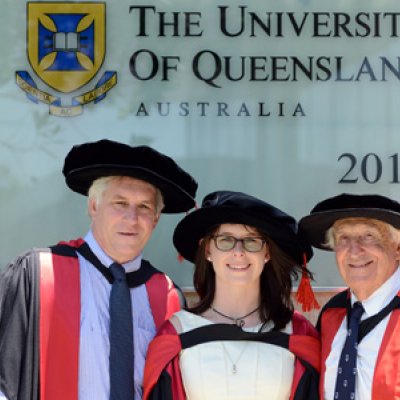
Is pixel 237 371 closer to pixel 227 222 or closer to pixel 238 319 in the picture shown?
pixel 238 319

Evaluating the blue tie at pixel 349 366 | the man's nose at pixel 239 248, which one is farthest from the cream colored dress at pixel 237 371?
the man's nose at pixel 239 248

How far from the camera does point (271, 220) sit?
374 cm

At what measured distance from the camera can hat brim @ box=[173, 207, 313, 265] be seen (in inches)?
147

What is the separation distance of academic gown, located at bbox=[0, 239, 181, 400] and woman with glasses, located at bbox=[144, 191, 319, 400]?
337mm

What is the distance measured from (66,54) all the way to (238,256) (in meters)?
1.79

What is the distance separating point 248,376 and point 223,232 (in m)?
0.60

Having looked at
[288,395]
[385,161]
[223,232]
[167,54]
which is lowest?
[288,395]

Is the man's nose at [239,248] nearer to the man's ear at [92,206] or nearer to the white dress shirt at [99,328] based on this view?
the white dress shirt at [99,328]

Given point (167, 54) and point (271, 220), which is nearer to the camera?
point (271, 220)

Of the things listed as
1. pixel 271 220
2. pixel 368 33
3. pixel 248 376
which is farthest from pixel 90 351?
pixel 368 33

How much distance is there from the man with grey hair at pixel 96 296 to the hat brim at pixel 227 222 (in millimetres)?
166

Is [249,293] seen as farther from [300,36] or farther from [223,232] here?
[300,36]

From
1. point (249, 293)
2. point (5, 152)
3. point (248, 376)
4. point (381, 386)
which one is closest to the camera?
point (381, 386)

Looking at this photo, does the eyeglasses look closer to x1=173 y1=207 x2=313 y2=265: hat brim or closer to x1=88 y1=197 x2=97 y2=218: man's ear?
x1=173 y1=207 x2=313 y2=265: hat brim
